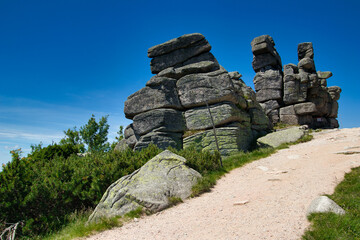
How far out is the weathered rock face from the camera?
7.70 meters

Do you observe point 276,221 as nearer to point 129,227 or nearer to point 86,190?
point 129,227

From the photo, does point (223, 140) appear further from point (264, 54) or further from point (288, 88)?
point (264, 54)

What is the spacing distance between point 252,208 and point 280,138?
13986 millimetres

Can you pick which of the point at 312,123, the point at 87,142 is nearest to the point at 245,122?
the point at 312,123

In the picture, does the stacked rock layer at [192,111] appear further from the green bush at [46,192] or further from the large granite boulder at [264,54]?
the large granite boulder at [264,54]

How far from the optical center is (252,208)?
683cm

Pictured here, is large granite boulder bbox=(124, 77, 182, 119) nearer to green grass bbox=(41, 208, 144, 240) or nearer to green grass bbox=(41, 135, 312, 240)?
green grass bbox=(41, 135, 312, 240)

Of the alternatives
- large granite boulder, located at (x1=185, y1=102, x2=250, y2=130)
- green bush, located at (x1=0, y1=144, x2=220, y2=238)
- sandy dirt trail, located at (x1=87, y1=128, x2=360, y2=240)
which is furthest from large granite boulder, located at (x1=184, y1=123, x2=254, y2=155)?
green bush, located at (x1=0, y1=144, x2=220, y2=238)

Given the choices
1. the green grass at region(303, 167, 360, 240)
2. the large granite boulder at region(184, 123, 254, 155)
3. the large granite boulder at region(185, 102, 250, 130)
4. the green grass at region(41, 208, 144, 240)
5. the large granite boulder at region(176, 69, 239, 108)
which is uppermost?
the large granite boulder at region(176, 69, 239, 108)

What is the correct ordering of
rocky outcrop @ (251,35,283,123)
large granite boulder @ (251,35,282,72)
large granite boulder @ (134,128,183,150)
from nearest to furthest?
large granite boulder @ (134,128,183,150), rocky outcrop @ (251,35,283,123), large granite boulder @ (251,35,282,72)

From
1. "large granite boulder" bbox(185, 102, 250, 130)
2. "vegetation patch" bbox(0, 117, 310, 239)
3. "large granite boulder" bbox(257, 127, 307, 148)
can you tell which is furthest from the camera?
"large granite boulder" bbox(257, 127, 307, 148)

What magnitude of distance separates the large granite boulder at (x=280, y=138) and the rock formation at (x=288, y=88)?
38.3 ft

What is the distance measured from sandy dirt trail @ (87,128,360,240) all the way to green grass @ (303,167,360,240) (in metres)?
0.30

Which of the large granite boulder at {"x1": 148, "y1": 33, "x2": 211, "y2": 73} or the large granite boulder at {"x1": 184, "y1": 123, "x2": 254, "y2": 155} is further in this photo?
the large granite boulder at {"x1": 148, "y1": 33, "x2": 211, "y2": 73}
